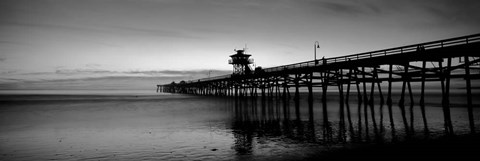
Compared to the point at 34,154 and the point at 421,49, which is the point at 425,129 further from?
the point at 34,154

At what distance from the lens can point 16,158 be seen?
8.87 m

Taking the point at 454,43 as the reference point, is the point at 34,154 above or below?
below

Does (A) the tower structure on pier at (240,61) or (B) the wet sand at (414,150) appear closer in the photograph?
(B) the wet sand at (414,150)

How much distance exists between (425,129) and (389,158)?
5.96 meters

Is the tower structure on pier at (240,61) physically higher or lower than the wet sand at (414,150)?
higher

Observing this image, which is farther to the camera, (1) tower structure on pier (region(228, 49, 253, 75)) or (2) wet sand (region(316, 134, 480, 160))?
(1) tower structure on pier (region(228, 49, 253, 75))

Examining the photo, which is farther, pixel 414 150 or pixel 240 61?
pixel 240 61

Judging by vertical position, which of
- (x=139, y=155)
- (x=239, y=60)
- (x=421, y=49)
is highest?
(x=239, y=60)

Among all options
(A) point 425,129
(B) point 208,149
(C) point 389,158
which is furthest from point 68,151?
(A) point 425,129

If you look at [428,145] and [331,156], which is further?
[428,145]

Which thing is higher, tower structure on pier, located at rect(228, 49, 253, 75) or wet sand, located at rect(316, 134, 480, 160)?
tower structure on pier, located at rect(228, 49, 253, 75)

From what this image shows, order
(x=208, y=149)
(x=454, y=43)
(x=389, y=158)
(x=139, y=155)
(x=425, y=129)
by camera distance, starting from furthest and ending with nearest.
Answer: (x=454, y=43), (x=425, y=129), (x=208, y=149), (x=139, y=155), (x=389, y=158)

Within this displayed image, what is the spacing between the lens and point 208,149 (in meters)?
9.60

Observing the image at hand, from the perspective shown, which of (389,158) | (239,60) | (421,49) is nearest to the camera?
(389,158)
